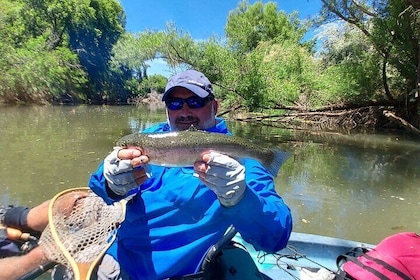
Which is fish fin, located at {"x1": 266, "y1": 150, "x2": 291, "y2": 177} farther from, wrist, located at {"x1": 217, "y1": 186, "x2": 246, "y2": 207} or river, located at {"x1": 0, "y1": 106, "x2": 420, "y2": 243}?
river, located at {"x1": 0, "y1": 106, "x2": 420, "y2": 243}

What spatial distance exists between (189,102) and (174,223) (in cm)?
89

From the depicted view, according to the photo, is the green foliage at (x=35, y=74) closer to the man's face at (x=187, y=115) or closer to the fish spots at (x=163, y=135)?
the man's face at (x=187, y=115)

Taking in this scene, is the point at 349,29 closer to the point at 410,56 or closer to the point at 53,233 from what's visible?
the point at 410,56

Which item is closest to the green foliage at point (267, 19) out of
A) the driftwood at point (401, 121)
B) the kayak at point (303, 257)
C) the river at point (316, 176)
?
the driftwood at point (401, 121)

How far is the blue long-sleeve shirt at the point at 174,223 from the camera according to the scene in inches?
87.6

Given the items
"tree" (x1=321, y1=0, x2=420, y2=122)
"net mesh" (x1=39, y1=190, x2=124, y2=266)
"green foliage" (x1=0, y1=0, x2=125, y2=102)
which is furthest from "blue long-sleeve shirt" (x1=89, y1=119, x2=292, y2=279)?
"green foliage" (x1=0, y1=0, x2=125, y2=102)

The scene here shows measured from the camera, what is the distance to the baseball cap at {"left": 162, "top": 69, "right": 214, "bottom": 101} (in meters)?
2.52

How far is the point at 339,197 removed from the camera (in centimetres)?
758

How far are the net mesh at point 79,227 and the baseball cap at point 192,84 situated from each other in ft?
4.81

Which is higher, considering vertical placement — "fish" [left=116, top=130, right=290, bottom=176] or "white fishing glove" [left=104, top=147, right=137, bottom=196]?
"fish" [left=116, top=130, right=290, bottom=176]

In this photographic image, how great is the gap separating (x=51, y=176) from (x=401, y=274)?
7.58m

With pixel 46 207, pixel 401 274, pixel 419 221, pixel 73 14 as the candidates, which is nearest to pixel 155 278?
→ pixel 401 274

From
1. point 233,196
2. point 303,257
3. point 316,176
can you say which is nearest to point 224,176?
point 233,196

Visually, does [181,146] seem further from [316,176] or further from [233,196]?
[316,176]
